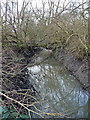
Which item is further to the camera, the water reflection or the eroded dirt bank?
the eroded dirt bank

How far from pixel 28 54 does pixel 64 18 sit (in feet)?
10.2

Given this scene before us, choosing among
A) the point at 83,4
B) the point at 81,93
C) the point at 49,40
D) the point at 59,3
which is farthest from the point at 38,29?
the point at 81,93

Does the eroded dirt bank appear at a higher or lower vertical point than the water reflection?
higher

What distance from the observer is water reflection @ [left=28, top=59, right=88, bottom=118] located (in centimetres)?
426

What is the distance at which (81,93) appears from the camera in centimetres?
522

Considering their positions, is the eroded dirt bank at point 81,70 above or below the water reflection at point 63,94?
above

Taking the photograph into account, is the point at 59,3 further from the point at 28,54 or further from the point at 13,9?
the point at 28,54

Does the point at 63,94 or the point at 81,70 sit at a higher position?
the point at 81,70

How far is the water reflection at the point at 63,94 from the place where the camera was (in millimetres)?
4263

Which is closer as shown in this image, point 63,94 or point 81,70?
point 63,94

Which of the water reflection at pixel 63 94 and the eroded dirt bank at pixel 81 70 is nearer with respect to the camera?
the water reflection at pixel 63 94

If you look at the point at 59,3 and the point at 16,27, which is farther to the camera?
the point at 59,3

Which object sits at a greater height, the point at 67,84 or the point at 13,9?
the point at 13,9

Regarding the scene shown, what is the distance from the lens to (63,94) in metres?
5.29
